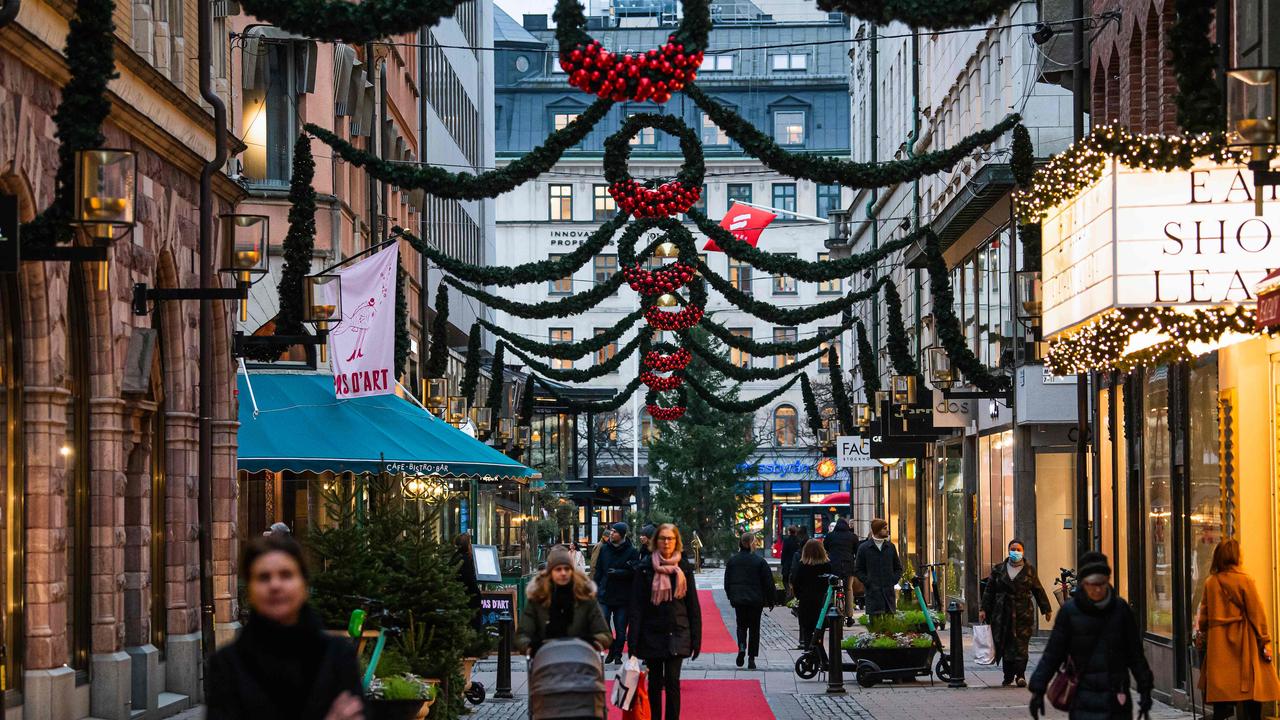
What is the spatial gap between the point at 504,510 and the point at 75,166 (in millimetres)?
40356

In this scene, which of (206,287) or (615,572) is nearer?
(206,287)

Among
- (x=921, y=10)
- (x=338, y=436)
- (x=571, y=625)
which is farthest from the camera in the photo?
(x=338, y=436)

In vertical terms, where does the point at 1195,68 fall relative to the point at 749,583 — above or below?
above

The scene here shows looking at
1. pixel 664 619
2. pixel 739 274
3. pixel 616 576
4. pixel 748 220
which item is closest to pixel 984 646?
pixel 616 576

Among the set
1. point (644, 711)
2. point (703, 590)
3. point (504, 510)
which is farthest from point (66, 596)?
point (703, 590)

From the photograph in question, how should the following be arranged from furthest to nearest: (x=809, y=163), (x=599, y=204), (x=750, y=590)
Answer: (x=599, y=204)
(x=750, y=590)
(x=809, y=163)

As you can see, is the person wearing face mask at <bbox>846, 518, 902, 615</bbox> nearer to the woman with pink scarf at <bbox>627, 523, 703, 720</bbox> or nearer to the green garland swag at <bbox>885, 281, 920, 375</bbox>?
the green garland swag at <bbox>885, 281, 920, 375</bbox>

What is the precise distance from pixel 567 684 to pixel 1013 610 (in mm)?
12081

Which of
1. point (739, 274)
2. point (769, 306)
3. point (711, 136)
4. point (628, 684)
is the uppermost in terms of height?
point (711, 136)

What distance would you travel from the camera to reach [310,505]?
33344 millimetres

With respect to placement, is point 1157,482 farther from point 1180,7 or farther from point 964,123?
point 964,123

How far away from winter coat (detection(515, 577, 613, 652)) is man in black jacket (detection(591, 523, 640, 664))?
45.8 ft

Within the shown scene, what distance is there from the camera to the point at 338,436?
2817cm

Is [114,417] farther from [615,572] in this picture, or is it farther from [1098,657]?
[615,572]
